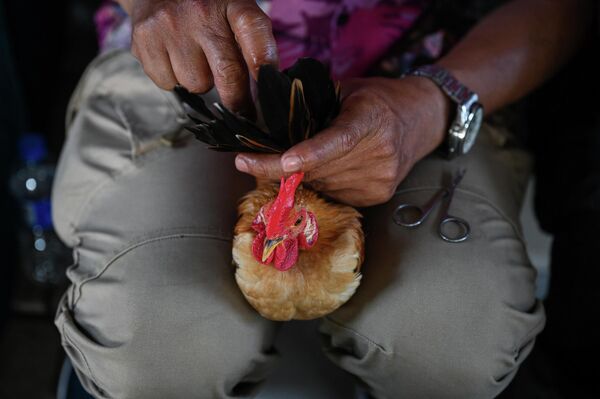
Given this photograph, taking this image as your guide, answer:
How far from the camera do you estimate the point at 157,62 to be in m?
0.69

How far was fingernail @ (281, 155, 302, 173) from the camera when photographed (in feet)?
1.86

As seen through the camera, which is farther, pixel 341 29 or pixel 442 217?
→ pixel 341 29

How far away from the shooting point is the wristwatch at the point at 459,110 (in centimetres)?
76

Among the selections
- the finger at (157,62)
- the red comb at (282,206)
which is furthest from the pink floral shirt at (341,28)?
the red comb at (282,206)

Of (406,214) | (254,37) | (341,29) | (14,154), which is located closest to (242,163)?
(254,37)

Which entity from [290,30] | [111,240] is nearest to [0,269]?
[111,240]

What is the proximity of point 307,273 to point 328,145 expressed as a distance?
0.48ft

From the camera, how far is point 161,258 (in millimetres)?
684

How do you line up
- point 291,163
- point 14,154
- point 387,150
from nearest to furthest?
point 291,163 → point 387,150 → point 14,154

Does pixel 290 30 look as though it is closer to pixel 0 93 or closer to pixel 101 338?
pixel 101 338

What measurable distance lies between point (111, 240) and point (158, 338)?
0.14 meters

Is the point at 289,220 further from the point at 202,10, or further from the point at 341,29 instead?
the point at 341,29

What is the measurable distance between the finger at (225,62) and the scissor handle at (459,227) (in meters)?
0.28

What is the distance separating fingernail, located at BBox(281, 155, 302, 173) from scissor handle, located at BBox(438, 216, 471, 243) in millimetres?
224
